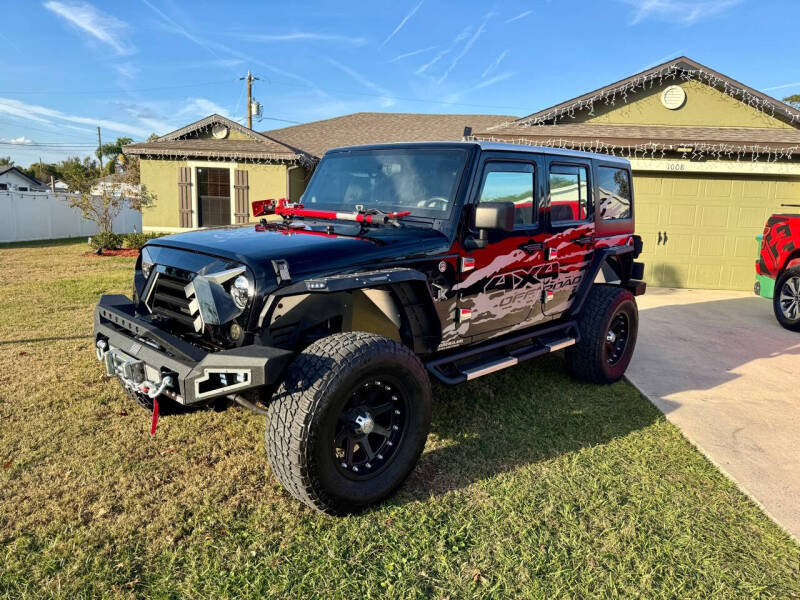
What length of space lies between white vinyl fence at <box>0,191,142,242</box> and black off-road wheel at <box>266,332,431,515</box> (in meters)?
20.8

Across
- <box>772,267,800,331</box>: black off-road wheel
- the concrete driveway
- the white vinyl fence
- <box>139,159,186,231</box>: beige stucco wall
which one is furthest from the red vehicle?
the white vinyl fence

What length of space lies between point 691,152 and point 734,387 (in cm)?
701

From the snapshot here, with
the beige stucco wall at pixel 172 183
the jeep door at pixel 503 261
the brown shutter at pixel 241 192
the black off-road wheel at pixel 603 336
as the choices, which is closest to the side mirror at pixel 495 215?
the jeep door at pixel 503 261

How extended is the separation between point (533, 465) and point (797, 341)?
5817 mm

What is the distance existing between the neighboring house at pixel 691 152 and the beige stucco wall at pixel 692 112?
0.07 feet

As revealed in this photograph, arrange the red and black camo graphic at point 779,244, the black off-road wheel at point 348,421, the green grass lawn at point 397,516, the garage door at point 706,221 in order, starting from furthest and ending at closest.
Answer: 1. the garage door at point 706,221
2. the red and black camo graphic at point 779,244
3. the black off-road wheel at point 348,421
4. the green grass lawn at point 397,516

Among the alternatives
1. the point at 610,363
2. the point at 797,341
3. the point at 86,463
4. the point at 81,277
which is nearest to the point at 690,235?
the point at 797,341

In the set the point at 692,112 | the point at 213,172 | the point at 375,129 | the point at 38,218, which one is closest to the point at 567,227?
the point at 692,112

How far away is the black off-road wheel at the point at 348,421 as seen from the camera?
264 cm

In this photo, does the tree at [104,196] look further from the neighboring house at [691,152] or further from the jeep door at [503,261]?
the jeep door at [503,261]

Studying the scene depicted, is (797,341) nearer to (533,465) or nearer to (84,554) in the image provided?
(533,465)

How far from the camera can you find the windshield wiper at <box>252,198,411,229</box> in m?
3.50

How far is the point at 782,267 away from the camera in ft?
27.1

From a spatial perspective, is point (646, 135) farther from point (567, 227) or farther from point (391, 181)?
point (391, 181)
